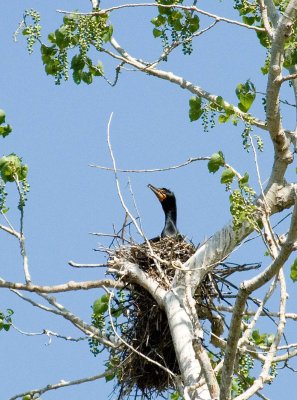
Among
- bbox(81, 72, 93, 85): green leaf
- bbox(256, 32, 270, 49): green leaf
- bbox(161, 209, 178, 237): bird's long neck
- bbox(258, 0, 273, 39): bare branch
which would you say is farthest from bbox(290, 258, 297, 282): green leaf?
bbox(81, 72, 93, 85): green leaf

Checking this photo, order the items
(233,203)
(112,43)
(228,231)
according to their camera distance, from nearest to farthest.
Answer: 1. (233,203)
2. (228,231)
3. (112,43)

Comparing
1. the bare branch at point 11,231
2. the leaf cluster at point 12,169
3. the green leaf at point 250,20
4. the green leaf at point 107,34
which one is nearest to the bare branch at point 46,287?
the bare branch at point 11,231

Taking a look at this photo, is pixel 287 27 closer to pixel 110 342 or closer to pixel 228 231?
pixel 228 231

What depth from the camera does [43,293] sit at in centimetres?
962

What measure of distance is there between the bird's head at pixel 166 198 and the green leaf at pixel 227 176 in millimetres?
4649

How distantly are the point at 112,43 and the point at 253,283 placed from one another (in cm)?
485

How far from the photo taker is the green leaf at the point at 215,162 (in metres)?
9.06

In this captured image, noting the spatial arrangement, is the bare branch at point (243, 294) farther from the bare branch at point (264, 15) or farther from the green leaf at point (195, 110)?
the green leaf at point (195, 110)

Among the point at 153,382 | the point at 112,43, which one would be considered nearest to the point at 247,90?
the point at 112,43

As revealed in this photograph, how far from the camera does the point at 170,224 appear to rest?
12820 mm

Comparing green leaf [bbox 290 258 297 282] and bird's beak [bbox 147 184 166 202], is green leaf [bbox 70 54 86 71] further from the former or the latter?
green leaf [bbox 290 258 297 282]

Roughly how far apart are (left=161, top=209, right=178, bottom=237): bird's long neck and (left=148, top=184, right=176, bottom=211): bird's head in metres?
0.09

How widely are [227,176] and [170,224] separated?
426 centimetres

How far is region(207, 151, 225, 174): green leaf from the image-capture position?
9062 millimetres
